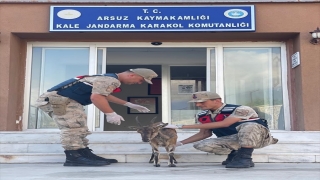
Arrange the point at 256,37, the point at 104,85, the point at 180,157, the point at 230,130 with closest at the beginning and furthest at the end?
the point at 104,85, the point at 230,130, the point at 180,157, the point at 256,37

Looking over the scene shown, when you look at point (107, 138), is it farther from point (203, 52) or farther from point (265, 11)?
point (265, 11)

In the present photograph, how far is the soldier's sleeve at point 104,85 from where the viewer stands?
130 inches

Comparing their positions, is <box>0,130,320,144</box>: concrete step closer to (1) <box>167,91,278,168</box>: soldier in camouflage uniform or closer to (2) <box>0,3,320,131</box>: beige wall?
(2) <box>0,3,320,131</box>: beige wall

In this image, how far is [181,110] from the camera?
7340 millimetres

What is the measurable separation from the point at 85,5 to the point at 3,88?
182 centimetres

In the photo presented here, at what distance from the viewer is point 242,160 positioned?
341 centimetres

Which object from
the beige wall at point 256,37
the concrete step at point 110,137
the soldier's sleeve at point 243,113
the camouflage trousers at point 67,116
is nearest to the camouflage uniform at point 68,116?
the camouflage trousers at point 67,116

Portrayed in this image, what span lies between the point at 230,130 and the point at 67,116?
5.39 ft

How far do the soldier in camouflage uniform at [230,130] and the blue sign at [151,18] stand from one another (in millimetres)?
2366

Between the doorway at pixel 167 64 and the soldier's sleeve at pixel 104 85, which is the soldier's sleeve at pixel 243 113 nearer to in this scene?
the soldier's sleeve at pixel 104 85

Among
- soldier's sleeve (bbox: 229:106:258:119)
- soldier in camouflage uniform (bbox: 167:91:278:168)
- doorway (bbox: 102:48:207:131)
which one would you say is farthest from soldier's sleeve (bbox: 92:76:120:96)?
doorway (bbox: 102:48:207:131)

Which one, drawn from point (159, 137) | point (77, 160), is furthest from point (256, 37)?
point (77, 160)

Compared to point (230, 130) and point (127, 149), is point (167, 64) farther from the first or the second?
point (230, 130)

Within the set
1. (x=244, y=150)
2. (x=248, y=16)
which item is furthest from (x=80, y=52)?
(x=244, y=150)
